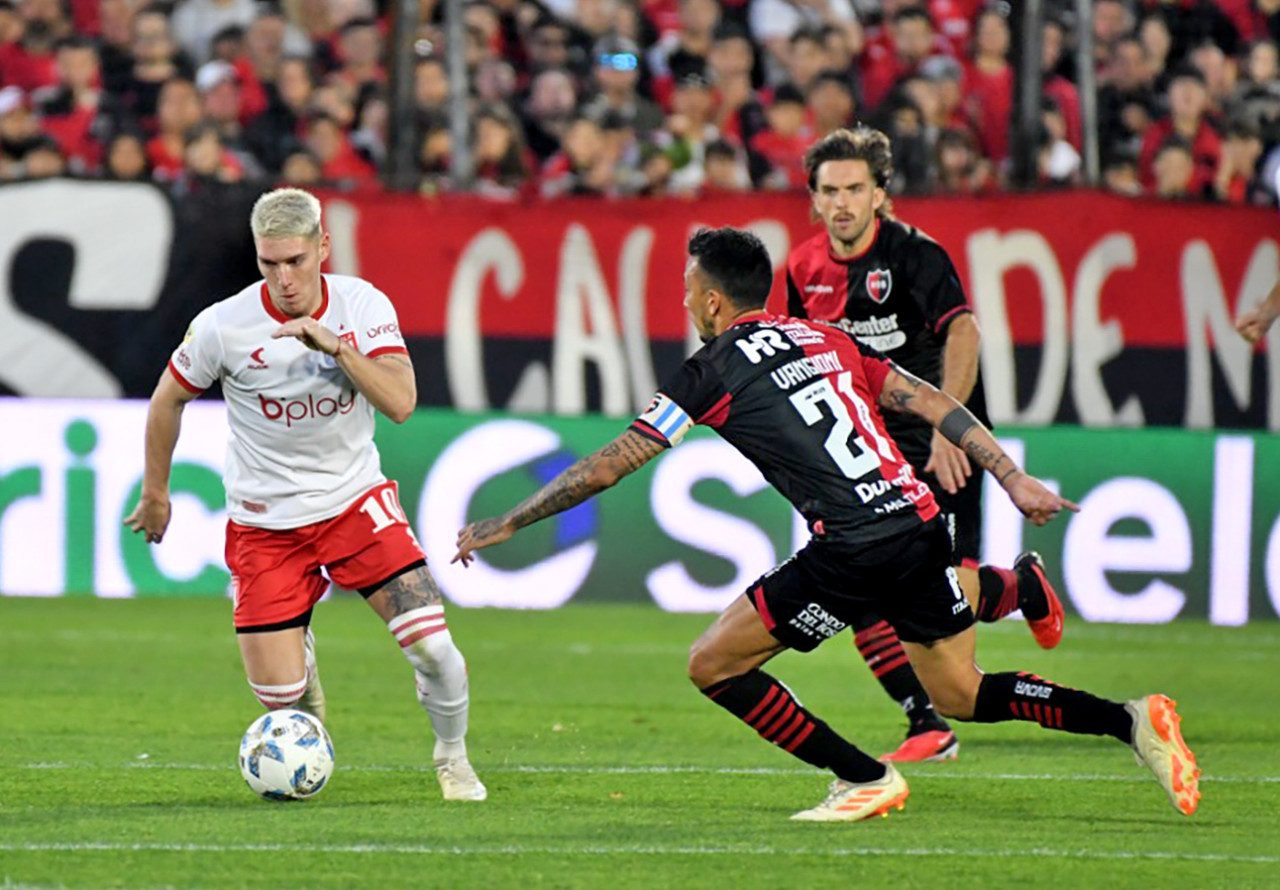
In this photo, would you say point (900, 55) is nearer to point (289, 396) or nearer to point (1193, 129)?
point (1193, 129)

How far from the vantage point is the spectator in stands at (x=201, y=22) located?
14.7 meters

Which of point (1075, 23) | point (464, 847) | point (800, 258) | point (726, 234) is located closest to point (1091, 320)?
point (1075, 23)

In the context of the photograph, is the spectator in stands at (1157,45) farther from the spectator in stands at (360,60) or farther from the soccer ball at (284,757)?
the soccer ball at (284,757)

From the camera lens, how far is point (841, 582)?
21.7 feet

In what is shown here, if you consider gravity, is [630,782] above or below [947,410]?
below

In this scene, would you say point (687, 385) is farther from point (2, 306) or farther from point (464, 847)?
point (2, 306)

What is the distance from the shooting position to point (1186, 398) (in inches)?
552

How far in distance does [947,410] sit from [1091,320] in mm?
7482

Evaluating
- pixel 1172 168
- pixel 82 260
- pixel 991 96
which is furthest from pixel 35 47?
pixel 1172 168

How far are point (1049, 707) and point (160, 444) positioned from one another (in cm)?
294

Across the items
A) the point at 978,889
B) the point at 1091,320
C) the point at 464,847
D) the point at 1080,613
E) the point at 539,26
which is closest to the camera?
the point at 978,889

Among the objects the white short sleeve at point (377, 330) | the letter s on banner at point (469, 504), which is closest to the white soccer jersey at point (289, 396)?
the white short sleeve at point (377, 330)

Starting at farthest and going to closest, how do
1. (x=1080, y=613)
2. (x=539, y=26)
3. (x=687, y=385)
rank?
1. (x=539, y=26)
2. (x=1080, y=613)
3. (x=687, y=385)

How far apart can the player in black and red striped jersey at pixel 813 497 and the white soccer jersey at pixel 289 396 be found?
0.92m
